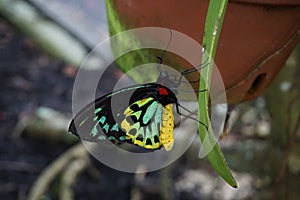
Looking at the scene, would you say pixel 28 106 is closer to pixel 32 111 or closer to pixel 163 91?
pixel 32 111

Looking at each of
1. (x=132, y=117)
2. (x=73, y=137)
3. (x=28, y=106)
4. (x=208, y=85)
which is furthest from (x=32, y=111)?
(x=208, y=85)

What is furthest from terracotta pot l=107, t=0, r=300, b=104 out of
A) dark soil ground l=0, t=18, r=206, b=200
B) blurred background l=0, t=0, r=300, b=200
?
dark soil ground l=0, t=18, r=206, b=200

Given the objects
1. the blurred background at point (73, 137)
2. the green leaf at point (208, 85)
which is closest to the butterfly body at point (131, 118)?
the green leaf at point (208, 85)

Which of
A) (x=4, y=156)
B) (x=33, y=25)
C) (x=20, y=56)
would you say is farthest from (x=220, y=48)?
(x=20, y=56)

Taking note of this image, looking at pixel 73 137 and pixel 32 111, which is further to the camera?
pixel 32 111

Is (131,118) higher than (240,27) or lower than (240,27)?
lower

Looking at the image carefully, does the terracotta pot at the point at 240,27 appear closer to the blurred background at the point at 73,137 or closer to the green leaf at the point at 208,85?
the green leaf at the point at 208,85
